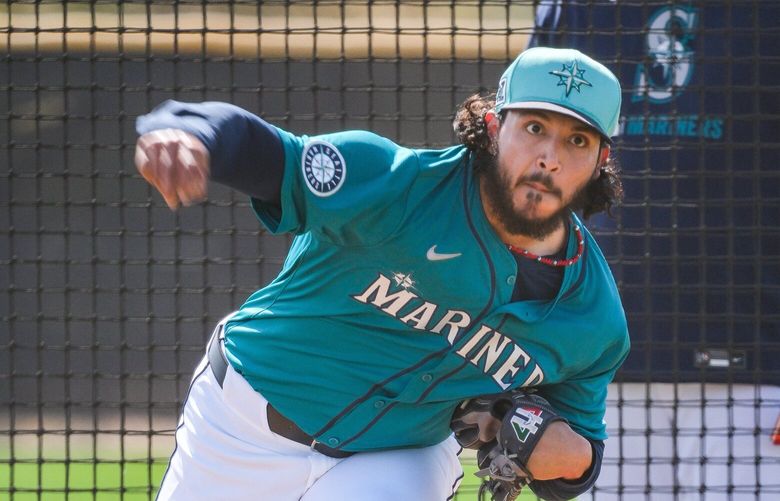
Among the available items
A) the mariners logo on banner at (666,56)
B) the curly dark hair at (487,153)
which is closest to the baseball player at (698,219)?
the mariners logo on banner at (666,56)

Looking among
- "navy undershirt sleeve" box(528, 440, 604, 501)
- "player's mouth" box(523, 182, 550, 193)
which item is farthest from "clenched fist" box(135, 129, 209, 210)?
"navy undershirt sleeve" box(528, 440, 604, 501)

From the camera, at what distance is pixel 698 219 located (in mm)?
4801

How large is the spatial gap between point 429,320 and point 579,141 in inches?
23.1

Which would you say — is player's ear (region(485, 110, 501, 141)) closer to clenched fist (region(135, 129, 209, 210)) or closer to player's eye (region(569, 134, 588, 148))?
player's eye (region(569, 134, 588, 148))

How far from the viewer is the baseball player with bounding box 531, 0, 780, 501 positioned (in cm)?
454

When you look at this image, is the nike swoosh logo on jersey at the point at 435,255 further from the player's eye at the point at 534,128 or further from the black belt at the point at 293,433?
the black belt at the point at 293,433

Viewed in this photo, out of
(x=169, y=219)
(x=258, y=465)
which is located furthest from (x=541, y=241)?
(x=169, y=219)

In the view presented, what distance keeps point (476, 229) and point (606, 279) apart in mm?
452

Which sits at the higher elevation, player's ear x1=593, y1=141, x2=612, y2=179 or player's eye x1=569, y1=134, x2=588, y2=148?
player's eye x1=569, y1=134, x2=588, y2=148

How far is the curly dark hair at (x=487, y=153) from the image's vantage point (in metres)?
2.85

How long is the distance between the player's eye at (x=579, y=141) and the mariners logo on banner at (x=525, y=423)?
697 millimetres

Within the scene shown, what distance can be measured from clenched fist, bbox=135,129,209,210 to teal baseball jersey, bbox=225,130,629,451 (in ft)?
1.60

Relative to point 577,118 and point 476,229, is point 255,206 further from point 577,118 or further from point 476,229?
point 577,118

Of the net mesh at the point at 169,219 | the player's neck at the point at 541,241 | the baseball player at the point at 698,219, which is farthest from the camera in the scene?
the net mesh at the point at 169,219
